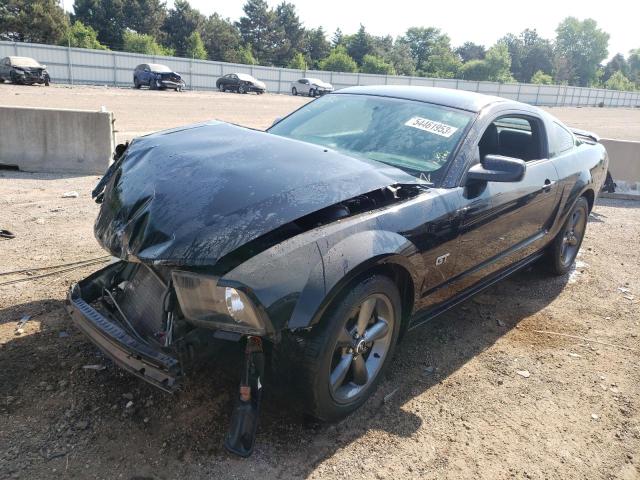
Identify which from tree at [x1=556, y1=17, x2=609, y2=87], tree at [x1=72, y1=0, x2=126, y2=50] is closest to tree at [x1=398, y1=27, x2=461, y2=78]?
tree at [x1=556, y1=17, x2=609, y2=87]

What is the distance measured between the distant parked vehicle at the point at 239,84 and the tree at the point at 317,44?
43.3 metres

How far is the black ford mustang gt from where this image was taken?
2303 mm

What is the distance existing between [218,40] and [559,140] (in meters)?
69.6

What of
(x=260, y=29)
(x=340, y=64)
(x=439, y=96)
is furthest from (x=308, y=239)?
(x=260, y=29)

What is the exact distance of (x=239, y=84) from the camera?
124ft

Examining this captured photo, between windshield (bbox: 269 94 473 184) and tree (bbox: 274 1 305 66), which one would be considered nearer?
windshield (bbox: 269 94 473 184)

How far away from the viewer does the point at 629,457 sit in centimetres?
276

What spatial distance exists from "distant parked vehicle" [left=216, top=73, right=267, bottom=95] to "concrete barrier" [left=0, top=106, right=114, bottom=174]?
3181 centimetres

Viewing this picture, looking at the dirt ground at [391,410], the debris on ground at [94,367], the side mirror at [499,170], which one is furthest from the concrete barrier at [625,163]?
the debris on ground at [94,367]

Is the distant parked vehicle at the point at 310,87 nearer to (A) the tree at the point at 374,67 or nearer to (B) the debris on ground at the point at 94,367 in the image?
(A) the tree at the point at 374,67

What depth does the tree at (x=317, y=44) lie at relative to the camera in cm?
7931

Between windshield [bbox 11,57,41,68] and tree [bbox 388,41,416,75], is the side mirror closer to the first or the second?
windshield [bbox 11,57,41,68]

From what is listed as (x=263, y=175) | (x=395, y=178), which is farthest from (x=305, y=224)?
(x=395, y=178)

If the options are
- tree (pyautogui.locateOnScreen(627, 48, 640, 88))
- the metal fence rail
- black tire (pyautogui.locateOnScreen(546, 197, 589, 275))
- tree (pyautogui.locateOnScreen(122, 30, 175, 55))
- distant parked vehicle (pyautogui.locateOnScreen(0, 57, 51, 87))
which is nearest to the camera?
black tire (pyautogui.locateOnScreen(546, 197, 589, 275))
